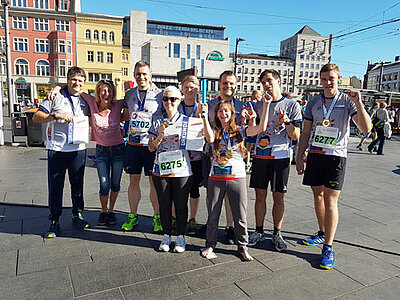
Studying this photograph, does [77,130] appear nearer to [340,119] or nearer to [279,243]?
[279,243]

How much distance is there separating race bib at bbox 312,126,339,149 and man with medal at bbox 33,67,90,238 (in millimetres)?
2720

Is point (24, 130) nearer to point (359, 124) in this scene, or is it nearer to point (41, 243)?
point (41, 243)

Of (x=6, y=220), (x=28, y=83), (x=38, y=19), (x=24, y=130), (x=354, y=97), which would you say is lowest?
(x=6, y=220)

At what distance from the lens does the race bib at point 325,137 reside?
3.18 m

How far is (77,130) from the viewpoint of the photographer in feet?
12.0

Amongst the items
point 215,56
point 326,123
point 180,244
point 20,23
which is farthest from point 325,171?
point 215,56

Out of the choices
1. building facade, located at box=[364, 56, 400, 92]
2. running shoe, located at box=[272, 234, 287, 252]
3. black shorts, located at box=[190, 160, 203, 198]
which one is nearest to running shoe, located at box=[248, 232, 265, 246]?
running shoe, located at box=[272, 234, 287, 252]

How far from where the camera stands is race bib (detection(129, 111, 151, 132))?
3676 mm

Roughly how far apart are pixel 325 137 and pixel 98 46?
47222mm

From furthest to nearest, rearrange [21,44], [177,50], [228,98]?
[177,50], [21,44], [228,98]

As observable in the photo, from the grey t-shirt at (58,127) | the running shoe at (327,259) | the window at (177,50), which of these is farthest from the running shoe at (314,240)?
the window at (177,50)

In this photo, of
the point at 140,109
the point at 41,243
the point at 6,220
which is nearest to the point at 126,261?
the point at 41,243

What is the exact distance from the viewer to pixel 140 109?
147 inches

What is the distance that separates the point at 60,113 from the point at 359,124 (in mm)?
3275
